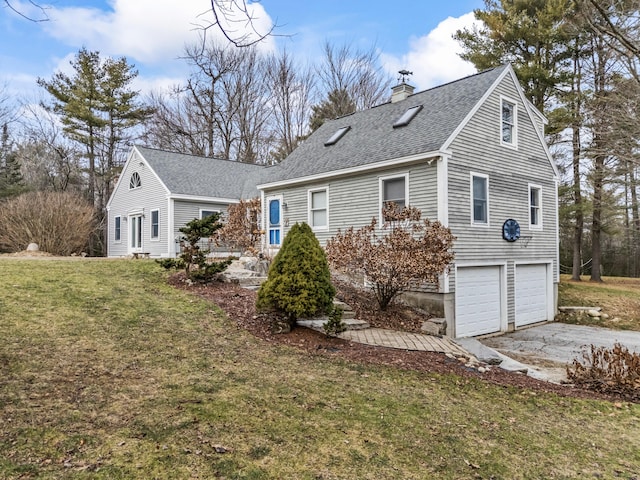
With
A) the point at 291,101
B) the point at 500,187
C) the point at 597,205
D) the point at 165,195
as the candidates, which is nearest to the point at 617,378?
the point at 500,187

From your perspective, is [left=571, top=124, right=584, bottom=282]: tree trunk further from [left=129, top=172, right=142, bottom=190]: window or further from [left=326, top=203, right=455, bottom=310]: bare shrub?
[left=129, top=172, right=142, bottom=190]: window

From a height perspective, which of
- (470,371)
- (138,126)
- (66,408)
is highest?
(138,126)

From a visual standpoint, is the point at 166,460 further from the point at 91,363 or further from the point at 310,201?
the point at 310,201

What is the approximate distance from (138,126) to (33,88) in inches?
246

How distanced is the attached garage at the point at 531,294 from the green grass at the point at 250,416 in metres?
7.70

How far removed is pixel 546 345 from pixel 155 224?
1553cm

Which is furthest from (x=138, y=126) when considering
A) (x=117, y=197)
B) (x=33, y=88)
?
(x=117, y=197)

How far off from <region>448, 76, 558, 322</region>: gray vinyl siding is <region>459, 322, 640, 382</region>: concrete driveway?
1.23 m

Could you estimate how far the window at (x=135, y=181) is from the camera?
19.9 metres

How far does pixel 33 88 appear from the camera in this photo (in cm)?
2669

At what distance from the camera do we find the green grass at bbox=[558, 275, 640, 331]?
13.3 metres

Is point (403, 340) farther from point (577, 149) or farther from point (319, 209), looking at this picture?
point (577, 149)

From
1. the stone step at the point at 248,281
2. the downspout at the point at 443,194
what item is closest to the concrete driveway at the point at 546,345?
the downspout at the point at 443,194

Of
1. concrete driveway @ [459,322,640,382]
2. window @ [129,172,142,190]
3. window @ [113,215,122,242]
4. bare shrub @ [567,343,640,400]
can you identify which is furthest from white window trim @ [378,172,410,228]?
window @ [113,215,122,242]
